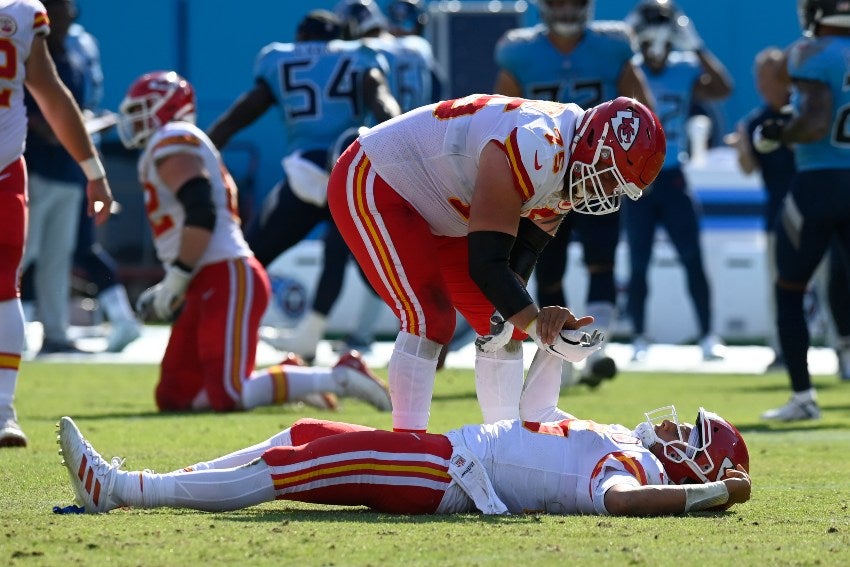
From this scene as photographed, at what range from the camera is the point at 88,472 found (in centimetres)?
426

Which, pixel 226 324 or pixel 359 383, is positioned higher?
pixel 226 324

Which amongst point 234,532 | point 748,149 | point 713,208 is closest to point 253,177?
point 713,208

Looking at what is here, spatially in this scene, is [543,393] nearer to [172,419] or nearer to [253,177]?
[172,419]

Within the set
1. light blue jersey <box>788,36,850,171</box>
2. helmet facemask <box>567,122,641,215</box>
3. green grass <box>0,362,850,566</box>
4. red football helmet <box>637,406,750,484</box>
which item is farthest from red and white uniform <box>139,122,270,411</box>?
red football helmet <box>637,406,750,484</box>

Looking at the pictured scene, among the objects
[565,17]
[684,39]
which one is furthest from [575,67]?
[684,39]

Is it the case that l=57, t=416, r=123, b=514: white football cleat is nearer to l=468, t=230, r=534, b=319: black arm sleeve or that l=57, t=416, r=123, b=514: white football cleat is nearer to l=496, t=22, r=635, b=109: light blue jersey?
l=468, t=230, r=534, b=319: black arm sleeve

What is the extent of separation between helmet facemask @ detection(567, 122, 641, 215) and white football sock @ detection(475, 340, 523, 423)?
27.0 inches

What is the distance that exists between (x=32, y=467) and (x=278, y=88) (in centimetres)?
Answer: 445

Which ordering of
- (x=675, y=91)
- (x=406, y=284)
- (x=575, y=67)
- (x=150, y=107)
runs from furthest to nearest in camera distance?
(x=675, y=91) < (x=575, y=67) < (x=150, y=107) < (x=406, y=284)

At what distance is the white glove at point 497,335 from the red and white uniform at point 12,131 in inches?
69.1

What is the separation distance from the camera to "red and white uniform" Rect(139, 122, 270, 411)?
749 cm

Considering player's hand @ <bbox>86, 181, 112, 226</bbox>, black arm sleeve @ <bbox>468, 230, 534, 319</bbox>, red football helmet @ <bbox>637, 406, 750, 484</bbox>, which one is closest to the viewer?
red football helmet @ <bbox>637, 406, 750, 484</bbox>

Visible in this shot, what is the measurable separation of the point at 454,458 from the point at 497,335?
0.94m

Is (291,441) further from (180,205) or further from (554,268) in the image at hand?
Result: (554,268)
